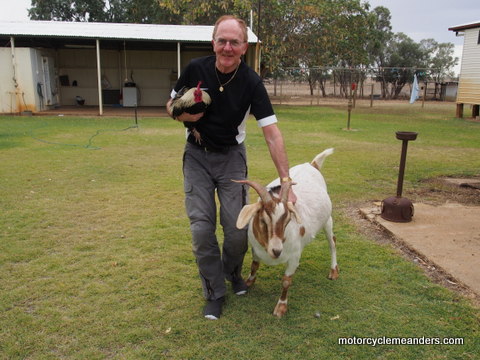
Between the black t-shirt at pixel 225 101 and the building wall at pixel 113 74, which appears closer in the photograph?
the black t-shirt at pixel 225 101

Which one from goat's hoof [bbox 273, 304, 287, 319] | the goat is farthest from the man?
goat's hoof [bbox 273, 304, 287, 319]

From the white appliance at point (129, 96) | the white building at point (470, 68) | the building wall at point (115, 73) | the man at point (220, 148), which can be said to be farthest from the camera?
the building wall at point (115, 73)

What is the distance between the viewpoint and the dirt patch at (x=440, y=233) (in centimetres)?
420

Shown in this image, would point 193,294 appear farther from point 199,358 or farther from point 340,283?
point 340,283

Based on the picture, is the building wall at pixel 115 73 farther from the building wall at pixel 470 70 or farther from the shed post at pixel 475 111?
the shed post at pixel 475 111

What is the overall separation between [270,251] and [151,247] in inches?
85.9

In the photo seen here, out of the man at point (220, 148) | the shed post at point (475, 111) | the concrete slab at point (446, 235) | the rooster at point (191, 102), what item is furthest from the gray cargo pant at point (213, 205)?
the shed post at point (475, 111)

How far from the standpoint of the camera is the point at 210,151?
11.9 feet

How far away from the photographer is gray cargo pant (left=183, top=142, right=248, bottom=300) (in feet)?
11.5

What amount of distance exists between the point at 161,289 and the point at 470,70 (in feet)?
71.7

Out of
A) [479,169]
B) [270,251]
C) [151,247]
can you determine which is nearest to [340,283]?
[270,251]

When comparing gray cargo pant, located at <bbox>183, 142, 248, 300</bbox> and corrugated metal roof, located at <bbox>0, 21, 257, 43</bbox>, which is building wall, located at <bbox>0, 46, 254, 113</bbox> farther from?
gray cargo pant, located at <bbox>183, 142, 248, 300</bbox>

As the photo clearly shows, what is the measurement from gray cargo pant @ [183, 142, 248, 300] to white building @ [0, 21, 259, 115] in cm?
1633

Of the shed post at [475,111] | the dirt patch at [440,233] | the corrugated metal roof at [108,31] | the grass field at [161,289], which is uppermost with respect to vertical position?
the corrugated metal roof at [108,31]
